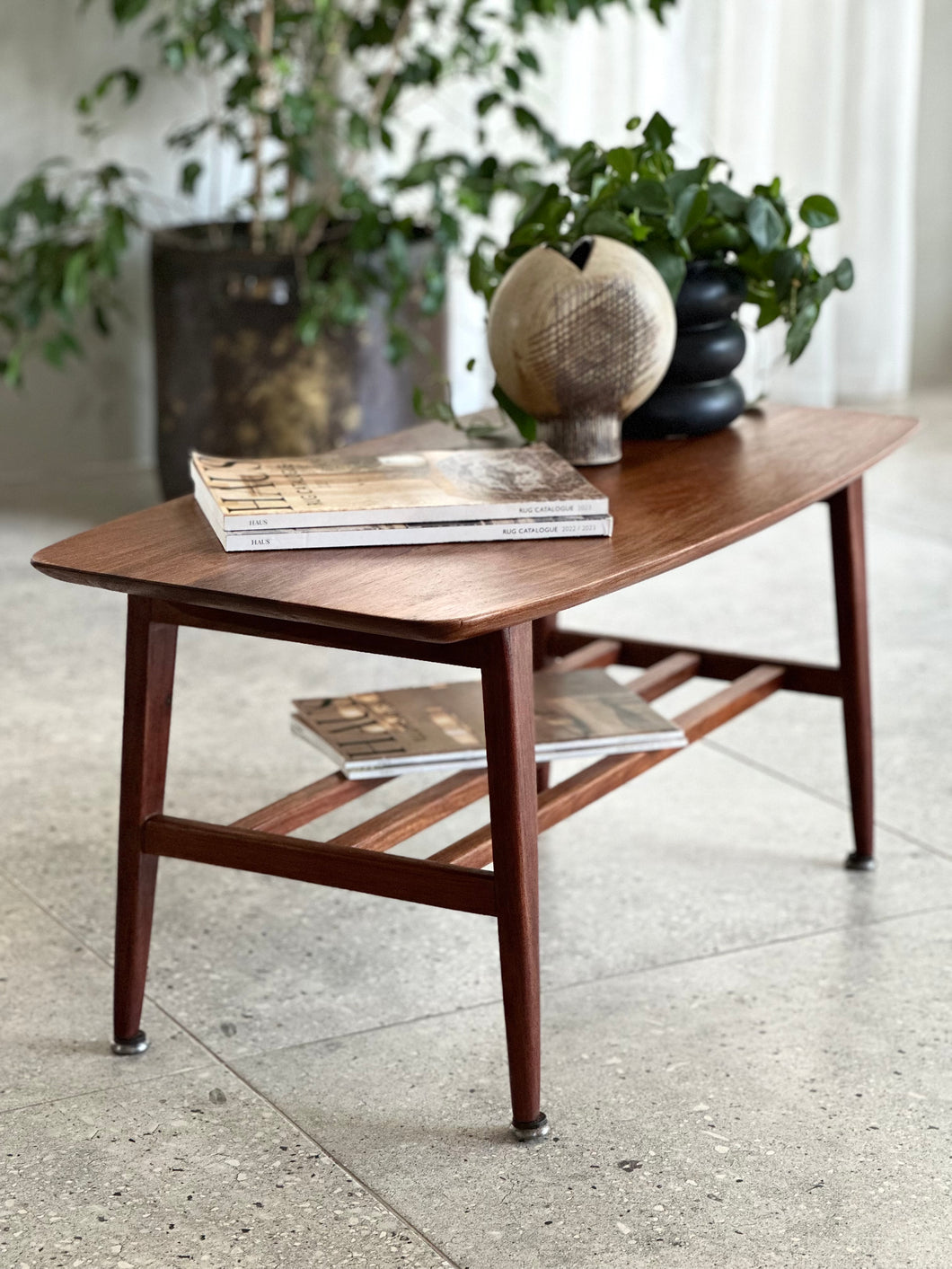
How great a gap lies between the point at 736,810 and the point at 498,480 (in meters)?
0.81

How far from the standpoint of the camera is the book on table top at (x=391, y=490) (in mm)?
1369

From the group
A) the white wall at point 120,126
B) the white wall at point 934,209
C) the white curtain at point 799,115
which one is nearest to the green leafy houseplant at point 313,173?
the white wall at point 120,126

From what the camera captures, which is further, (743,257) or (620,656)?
(620,656)

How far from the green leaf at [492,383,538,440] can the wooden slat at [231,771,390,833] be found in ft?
1.29

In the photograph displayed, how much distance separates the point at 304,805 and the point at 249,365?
1984mm

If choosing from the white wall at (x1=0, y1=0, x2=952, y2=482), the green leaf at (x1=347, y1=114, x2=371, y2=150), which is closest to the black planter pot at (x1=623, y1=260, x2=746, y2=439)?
the green leaf at (x1=347, y1=114, x2=371, y2=150)

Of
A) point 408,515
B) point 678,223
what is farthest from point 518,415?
point 408,515

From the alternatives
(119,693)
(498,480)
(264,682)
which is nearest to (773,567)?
(264,682)

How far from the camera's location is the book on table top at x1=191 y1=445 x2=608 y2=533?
4.49 ft

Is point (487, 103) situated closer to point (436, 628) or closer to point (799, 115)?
point (799, 115)

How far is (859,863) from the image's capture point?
6.39 ft

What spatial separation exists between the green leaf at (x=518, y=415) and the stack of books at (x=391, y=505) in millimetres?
194

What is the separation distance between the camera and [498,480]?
1469 mm

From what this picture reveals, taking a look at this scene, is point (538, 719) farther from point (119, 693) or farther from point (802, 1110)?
point (119, 693)
